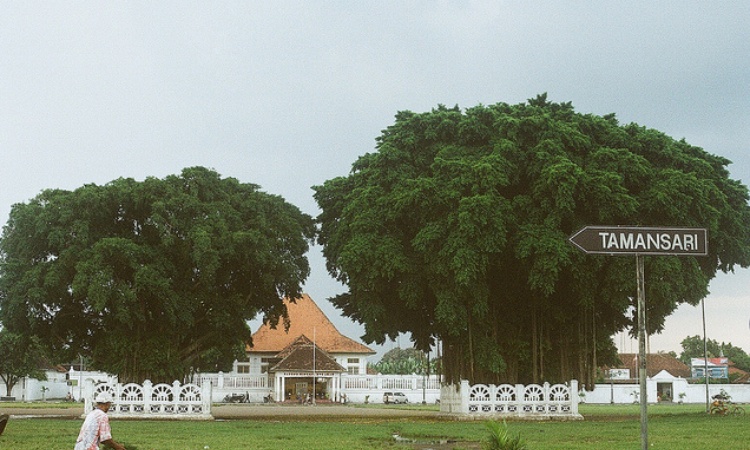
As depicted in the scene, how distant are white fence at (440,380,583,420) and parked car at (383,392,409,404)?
31616 mm

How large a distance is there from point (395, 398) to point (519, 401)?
3304cm

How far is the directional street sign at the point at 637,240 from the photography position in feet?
31.7

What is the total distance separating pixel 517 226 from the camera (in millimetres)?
30594

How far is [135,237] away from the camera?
116ft

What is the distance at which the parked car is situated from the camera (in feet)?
213

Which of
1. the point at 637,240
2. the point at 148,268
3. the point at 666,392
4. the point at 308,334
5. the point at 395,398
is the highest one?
the point at 148,268

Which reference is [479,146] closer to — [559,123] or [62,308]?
[559,123]

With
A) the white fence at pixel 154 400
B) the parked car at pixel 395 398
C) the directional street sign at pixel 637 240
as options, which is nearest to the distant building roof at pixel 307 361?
the parked car at pixel 395 398

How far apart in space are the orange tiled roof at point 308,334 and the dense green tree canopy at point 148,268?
31.4 meters

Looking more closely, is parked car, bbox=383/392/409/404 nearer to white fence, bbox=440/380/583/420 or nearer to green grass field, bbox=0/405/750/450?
white fence, bbox=440/380/583/420

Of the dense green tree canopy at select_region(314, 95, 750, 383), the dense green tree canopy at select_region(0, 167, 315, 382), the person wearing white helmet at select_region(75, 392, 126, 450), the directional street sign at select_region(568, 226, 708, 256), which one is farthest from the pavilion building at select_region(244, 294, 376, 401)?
the directional street sign at select_region(568, 226, 708, 256)

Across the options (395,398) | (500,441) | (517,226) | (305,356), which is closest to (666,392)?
(395,398)

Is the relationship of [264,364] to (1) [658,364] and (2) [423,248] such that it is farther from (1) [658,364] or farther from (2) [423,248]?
(1) [658,364]

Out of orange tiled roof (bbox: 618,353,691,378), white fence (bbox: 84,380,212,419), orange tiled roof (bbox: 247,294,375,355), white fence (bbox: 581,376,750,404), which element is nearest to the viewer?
white fence (bbox: 84,380,212,419)
